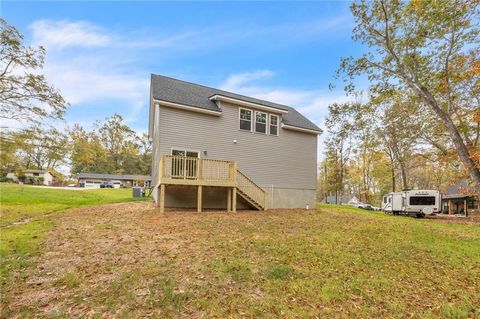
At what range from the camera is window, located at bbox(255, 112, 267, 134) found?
15797mm

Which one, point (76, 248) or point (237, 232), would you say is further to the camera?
point (237, 232)

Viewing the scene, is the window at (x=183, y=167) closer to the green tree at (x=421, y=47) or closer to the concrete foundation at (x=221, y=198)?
the concrete foundation at (x=221, y=198)

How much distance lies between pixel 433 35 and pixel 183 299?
44.9 feet

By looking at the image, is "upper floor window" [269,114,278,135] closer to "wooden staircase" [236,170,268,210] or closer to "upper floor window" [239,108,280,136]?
"upper floor window" [239,108,280,136]

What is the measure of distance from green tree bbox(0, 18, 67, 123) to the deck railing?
752 cm

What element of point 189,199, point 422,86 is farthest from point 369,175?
point 189,199

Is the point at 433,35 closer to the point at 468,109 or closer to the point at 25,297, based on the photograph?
the point at 468,109

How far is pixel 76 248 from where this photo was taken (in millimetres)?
6711

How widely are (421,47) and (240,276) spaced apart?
12397 millimetres

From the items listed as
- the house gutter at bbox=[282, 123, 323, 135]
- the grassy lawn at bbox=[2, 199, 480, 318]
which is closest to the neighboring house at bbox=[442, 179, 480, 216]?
the house gutter at bbox=[282, 123, 323, 135]

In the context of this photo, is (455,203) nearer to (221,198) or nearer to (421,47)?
(421,47)

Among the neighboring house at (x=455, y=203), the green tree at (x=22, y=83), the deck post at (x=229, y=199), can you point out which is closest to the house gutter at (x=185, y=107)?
the deck post at (x=229, y=199)

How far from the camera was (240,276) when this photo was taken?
5.13 meters

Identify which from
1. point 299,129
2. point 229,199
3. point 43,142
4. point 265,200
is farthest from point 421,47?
point 43,142
